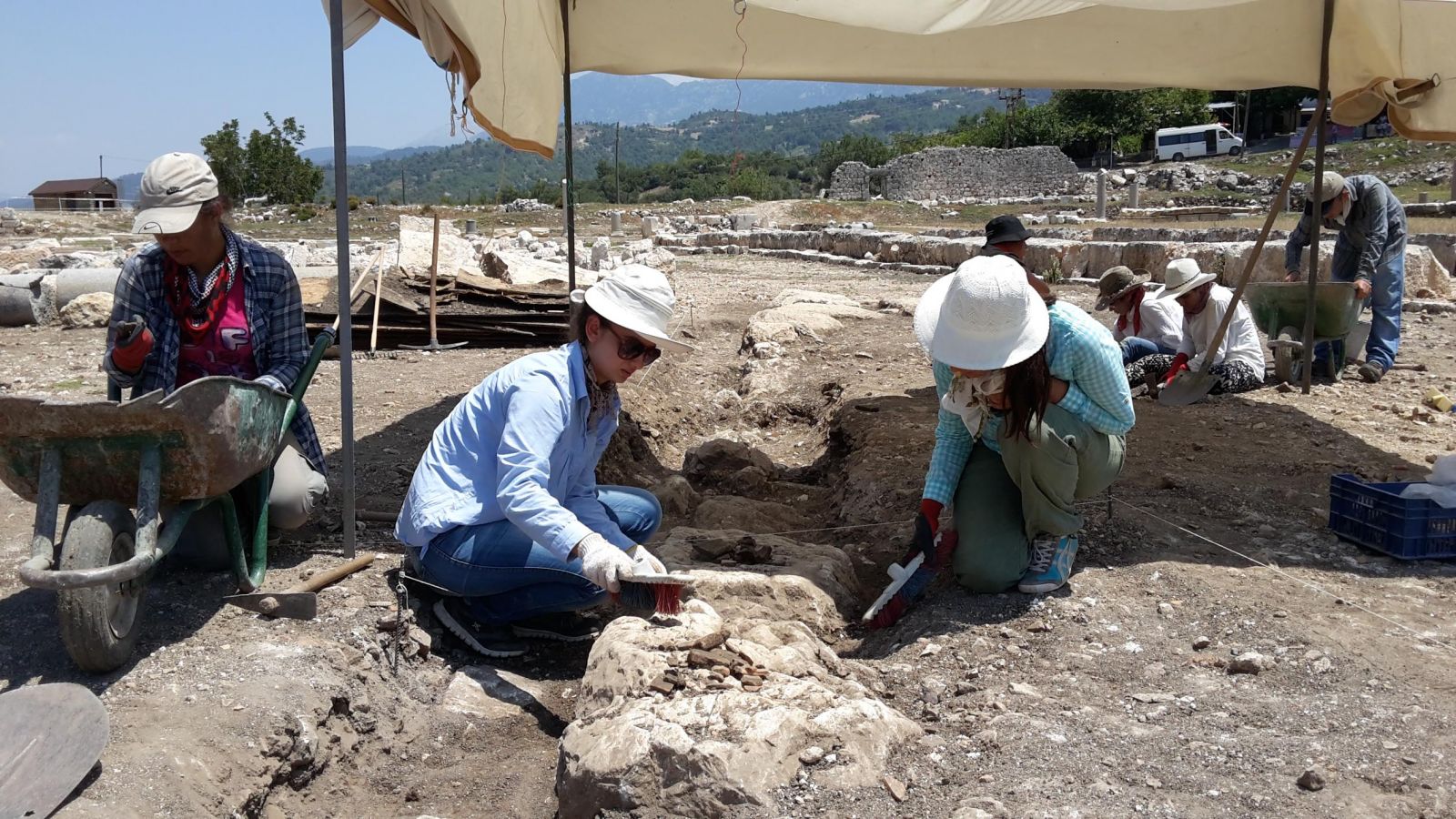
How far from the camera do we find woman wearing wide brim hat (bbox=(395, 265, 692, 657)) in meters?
3.05

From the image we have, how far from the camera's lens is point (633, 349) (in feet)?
10.6

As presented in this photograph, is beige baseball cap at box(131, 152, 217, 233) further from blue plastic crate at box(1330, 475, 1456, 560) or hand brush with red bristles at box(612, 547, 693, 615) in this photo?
blue plastic crate at box(1330, 475, 1456, 560)

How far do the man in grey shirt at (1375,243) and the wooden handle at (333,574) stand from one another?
6.28 m

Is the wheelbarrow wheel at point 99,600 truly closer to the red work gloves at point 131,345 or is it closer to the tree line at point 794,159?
the red work gloves at point 131,345

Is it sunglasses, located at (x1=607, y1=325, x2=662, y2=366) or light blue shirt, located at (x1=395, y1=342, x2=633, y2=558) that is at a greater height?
sunglasses, located at (x1=607, y1=325, x2=662, y2=366)

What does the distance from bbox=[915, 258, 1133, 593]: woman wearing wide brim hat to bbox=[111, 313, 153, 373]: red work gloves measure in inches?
94.9

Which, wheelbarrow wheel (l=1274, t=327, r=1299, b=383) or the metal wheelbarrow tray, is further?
wheelbarrow wheel (l=1274, t=327, r=1299, b=383)

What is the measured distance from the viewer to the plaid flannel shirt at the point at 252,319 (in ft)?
11.4

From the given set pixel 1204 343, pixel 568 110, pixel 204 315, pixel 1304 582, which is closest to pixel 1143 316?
pixel 1204 343

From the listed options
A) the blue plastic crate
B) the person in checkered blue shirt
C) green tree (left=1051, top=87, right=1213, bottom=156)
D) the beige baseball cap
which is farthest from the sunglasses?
green tree (left=1051, top=87, right=1213, bottom=156)

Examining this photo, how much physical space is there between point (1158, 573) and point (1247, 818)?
1531mm

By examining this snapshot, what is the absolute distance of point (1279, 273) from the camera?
1038cm

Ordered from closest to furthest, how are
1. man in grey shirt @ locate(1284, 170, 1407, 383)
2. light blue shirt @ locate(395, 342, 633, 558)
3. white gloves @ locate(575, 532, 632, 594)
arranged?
white gloves @ locate(575, 532, 632, 594) → light blue shirt @ locate(395, 342, 633, 558) → man in grey shirt @ locate(1284, 170, 1407, 383)

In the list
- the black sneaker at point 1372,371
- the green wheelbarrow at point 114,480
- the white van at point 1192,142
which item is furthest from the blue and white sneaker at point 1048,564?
the white van at point 1192,142
